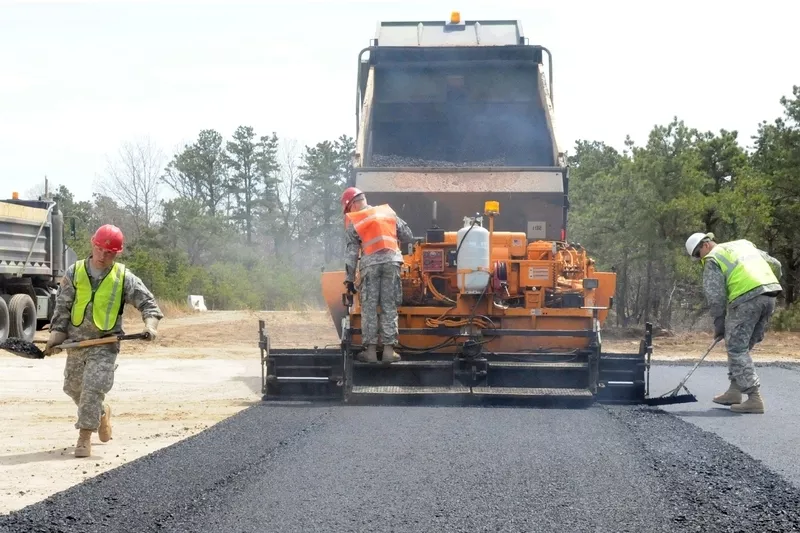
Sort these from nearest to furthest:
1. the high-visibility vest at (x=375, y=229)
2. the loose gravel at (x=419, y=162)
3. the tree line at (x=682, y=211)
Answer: the high-visibility vest at (x=375, y=229) < the loose gravel at (x=419, y=162) < the tree line at (x=682, y=211)

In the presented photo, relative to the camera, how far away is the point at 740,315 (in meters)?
7.61

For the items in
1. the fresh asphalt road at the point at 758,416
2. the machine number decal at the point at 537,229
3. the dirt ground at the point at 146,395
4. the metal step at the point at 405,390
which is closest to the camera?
the dirt ground at the point at 146,395

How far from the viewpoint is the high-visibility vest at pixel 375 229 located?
754cm

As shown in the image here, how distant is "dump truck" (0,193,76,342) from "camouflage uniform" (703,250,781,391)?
9.94 metres

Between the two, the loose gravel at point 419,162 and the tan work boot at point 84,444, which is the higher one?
the loose gravel at point 419,162

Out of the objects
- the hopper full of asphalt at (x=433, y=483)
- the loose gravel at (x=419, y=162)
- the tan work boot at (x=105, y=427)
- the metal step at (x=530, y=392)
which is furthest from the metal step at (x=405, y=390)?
the loose gravel at (x=419, y=162)

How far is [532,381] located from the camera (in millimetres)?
7395

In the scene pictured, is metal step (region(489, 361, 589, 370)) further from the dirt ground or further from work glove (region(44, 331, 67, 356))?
work glove (region(44, 331, 67, 356))

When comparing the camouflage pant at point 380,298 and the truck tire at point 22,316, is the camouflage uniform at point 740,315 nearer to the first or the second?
the camouflage pant at point 380,298

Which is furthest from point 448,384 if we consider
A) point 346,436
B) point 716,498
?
point 716,498

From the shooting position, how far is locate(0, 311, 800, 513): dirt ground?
5.39 m

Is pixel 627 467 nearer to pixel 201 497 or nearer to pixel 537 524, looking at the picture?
pixel 537 524

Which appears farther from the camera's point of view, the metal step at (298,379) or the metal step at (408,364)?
the metal step at (298,379)

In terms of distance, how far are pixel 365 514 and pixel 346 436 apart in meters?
1.92
